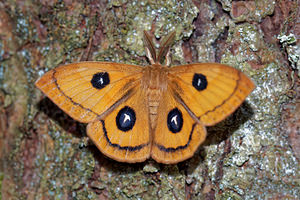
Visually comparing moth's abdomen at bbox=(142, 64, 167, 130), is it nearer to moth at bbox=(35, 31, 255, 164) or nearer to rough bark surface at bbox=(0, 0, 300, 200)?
moth at bbox=(35, 31, 255, 164)

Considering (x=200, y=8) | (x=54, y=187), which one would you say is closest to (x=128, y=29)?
(x=200, y=8)

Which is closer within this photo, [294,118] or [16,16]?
[294,118]

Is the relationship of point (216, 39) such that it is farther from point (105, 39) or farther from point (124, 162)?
point (124, 162)

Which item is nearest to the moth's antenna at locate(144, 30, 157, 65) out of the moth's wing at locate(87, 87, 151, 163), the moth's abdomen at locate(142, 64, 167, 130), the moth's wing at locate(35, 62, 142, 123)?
the moth's abdomen at locate(142, 64, 167, 130)

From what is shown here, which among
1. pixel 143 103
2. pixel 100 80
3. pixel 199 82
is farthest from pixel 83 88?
pixel 199 82

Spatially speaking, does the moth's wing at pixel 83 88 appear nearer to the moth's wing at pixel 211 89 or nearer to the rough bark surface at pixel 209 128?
the rough bark surface at pixel 209 128

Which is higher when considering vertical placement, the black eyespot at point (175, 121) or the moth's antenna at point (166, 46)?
the moth's antenna at point (166, 46)

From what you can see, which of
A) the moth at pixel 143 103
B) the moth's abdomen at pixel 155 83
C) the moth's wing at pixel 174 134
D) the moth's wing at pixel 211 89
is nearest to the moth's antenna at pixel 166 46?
the moth at pixel 143 103
